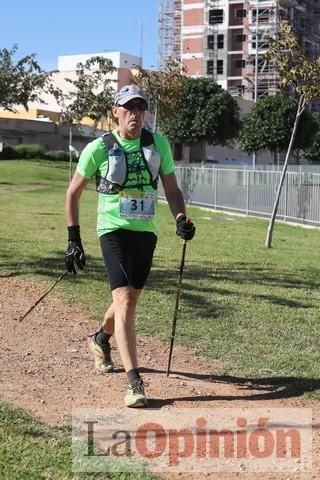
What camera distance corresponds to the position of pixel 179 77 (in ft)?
90.7

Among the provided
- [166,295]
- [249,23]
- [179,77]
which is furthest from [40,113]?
[166,295]

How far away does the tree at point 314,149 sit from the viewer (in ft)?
148

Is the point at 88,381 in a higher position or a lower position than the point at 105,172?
lower

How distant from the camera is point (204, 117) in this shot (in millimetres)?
43750

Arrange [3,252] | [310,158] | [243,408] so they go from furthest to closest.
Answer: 1. [310,158]
2. [3,252]
3. [243,408]

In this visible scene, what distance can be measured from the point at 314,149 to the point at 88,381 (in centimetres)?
4331

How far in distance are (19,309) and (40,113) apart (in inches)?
2886

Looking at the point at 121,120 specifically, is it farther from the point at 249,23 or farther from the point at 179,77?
the point at 249,23

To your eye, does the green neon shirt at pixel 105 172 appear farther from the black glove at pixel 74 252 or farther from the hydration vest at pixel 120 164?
the black glove at pixel 74 252

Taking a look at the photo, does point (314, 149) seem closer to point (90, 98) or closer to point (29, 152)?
point (90, 98)

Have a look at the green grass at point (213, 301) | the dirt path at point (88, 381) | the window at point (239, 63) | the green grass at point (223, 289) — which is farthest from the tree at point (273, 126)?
the window at point (239, 63)

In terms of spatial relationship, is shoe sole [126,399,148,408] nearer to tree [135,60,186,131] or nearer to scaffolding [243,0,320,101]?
tree [135,60,186,131]

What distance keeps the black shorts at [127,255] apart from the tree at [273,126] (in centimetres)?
3730

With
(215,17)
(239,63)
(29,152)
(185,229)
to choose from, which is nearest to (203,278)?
(185,229)
